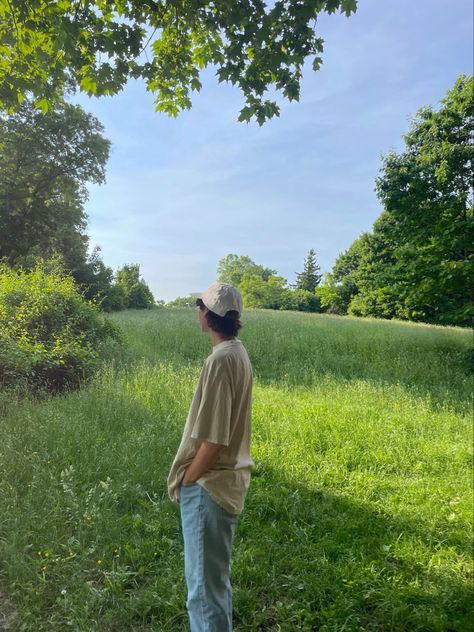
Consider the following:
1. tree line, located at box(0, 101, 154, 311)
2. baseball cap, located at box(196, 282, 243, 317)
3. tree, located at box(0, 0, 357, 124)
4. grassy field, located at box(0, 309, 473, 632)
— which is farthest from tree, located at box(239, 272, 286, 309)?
baseball cap, located at box(196, 282, 243, 317)

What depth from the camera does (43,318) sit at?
904 centimetres

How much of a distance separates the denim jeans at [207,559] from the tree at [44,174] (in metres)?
27.2

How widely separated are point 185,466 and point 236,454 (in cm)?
28

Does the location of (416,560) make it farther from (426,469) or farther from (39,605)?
(39,605)

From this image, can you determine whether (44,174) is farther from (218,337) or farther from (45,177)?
(218,337)

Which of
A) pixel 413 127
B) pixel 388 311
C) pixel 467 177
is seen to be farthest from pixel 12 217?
pixel 388 311

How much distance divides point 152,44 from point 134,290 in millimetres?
39271

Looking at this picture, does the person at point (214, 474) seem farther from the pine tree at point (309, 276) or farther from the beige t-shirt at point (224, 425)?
the pine tree at point (309, 276)

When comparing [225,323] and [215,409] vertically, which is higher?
[225,323]

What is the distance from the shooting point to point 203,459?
6.35 ft

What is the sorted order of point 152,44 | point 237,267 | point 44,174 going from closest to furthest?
point 152,44 < point 44,174 < point 237,267

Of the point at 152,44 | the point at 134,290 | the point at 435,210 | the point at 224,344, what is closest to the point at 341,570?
the point at 224,344

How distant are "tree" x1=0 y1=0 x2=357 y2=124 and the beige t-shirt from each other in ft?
11.5

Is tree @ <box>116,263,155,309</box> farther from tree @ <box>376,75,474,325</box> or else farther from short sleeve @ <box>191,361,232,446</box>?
short sleeve @ <box>191,361,232,446</box>
